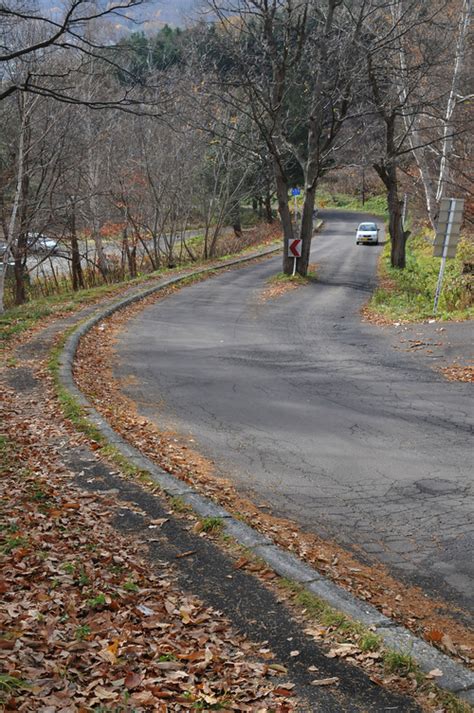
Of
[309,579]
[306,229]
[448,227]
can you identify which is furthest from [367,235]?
[309,579]

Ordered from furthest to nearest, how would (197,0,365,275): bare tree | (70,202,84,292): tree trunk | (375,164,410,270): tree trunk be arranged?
(375,164,410,270): tree trunk
(70,202,84,292): tree trunk
(197,0,365,275): bare tree

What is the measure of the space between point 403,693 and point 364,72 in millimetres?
23207

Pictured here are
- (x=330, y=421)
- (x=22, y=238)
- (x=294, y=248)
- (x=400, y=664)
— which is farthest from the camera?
(x=294, y=248)

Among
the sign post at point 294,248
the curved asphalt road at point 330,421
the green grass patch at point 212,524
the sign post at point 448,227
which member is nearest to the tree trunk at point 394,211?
the sign post at point 294,248

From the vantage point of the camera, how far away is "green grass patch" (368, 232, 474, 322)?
17.2 m

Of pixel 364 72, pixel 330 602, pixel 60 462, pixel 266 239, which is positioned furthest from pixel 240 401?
pixel 266 239

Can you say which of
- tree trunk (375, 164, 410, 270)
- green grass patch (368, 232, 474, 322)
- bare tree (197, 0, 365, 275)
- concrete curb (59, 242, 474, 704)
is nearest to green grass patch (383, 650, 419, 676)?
concrete curb (59, 242, 474, 704)

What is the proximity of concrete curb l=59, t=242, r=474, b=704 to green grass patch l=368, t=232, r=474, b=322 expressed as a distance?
34.9 ft

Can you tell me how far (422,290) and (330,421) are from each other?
48.3 ft

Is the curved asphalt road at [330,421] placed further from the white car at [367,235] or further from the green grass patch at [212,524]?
the white car at [367,235]

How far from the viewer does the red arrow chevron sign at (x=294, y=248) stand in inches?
974

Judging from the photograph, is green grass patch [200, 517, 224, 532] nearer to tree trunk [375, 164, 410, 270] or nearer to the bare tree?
the bare tree

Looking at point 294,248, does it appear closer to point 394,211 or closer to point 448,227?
point 394,211

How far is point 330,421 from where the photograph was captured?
9141 mm
